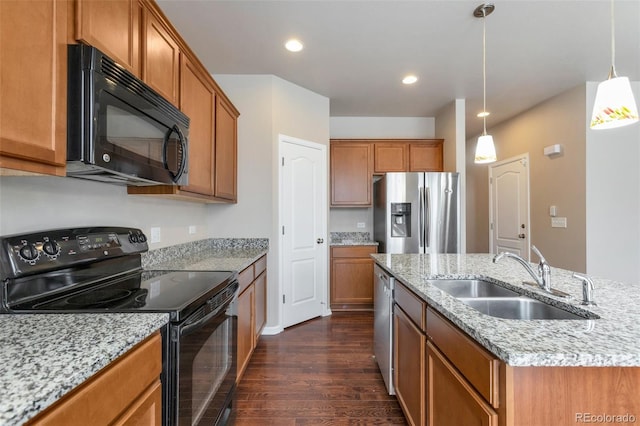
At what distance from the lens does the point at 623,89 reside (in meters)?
1.31

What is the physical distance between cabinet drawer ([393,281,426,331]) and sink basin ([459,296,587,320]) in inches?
7.6

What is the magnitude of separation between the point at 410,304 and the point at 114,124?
1.58 m

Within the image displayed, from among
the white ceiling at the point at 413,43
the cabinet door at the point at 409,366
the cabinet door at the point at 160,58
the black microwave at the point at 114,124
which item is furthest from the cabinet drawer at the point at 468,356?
the white ceiling at the point at 413,43

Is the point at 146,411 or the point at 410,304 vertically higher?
the point at 410,304

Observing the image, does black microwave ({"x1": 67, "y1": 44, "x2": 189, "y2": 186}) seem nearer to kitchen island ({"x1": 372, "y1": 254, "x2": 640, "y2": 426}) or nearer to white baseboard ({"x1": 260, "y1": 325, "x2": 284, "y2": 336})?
kitchen island ({"x1": 372, "y1": 254, "x2": 640, "y2": 426})

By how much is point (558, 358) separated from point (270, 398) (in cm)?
179

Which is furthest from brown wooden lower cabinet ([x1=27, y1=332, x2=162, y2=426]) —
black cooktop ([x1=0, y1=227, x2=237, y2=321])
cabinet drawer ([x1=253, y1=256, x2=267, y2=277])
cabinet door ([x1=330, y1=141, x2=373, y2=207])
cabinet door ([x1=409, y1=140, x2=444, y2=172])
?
cabinet door ([x1=409, y1=140, x2=444, y2=172])

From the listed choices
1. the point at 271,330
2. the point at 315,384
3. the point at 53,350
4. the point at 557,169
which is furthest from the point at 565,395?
the point at 557,169

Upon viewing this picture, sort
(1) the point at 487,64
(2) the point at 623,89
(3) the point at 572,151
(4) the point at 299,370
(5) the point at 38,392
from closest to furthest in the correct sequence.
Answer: (5) the point at 38,392 < (2) the point at 623,89 < (4) the point at 299,370 < (1) the point at 487,64 < (3) the point at 572,151

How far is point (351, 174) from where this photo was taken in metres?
4.06

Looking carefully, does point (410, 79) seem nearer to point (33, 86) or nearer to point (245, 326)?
point (245, 326)

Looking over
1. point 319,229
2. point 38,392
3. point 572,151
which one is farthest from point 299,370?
point 572,151

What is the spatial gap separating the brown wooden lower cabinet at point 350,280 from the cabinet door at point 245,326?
1.56 metres

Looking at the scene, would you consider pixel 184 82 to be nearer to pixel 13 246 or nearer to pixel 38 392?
pixel 13 246
